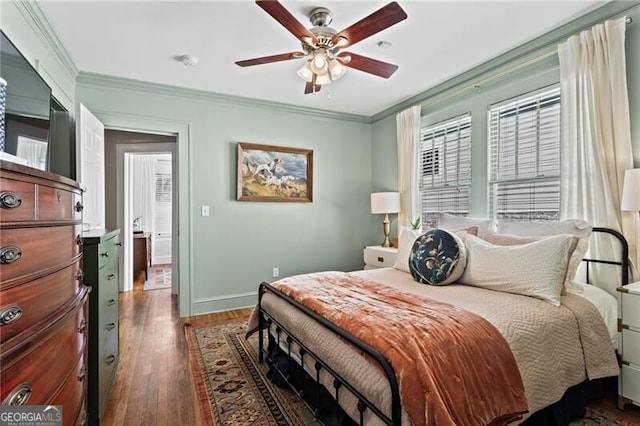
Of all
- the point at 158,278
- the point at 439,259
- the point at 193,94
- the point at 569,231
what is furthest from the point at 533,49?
the point at 158,278

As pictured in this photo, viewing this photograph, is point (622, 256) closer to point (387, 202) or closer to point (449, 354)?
point (449, 354)

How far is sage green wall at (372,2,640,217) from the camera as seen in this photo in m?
2.21

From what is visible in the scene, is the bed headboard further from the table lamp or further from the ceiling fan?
the table lamp

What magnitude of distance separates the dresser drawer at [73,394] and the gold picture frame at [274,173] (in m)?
2.73

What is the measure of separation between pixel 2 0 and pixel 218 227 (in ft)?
8.45

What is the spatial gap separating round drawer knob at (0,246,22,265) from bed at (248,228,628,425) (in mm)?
1203

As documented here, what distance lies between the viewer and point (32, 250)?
3.22ft

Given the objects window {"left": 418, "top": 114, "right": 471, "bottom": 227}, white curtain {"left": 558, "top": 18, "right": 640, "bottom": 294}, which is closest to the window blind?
window {"left": 418, "top": 114, "right": 471, "bottom": 227}

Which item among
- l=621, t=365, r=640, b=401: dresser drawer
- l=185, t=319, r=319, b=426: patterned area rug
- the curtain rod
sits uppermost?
the curtain rod

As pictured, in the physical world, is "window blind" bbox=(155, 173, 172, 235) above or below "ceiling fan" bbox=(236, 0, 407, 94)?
below

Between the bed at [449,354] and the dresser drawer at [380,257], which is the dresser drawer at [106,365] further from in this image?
the dresser drawer at [380,257]

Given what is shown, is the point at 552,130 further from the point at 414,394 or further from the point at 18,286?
the point at 18,286

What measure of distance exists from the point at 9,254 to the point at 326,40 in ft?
6.53

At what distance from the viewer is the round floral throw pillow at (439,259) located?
2.32 m
